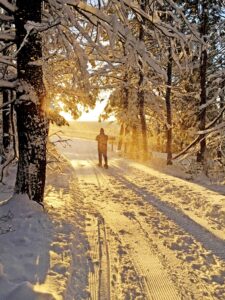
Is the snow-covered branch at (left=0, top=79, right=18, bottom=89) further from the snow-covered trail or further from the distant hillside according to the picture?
the distant hillside

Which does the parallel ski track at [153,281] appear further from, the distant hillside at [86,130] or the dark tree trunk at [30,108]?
the distant hillside at [86,130]

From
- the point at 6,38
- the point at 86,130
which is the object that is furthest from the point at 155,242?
the point at 86,130

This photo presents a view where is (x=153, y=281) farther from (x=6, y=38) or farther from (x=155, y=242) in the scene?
(x=6, y=38)

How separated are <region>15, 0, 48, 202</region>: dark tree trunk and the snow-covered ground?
0.48 m

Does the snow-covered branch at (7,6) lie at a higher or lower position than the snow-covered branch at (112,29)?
higher

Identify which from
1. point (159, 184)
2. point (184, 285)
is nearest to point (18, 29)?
point (184, 285)

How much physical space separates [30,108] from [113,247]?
332 cm

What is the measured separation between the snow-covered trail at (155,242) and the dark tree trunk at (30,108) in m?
1.56

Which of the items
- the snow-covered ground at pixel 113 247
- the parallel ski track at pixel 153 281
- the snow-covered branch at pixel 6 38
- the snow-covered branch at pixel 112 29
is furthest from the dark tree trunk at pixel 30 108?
the parallel ski track at pixel 153 281

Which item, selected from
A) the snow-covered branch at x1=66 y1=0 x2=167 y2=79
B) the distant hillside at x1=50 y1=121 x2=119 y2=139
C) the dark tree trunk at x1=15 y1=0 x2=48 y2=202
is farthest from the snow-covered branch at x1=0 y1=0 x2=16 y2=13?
the distant hillside at x1=50 y1=121 x2=119 y2=139

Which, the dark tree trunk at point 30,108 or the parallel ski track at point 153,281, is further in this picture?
the dark tree trunk at point 30,108

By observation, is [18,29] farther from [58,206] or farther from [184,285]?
[184,285]

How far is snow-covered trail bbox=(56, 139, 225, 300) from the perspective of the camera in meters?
5.13

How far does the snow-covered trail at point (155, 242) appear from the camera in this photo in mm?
5133
